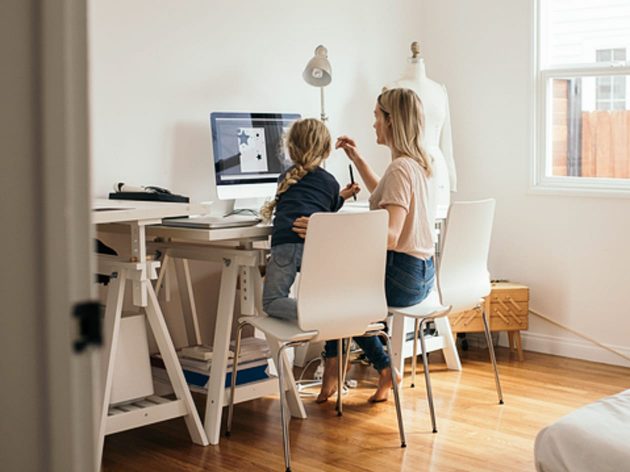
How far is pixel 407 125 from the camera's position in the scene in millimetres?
3566

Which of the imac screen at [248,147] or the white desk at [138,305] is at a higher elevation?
the imac screen at [248,147]

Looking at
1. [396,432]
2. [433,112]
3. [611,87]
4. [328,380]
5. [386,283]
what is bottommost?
[396,432]

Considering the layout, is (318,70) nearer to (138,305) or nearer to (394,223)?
(394,223)

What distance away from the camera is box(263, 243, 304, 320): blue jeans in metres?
3.26

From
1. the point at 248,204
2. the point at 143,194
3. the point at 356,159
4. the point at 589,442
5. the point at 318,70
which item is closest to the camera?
the point at 589,442

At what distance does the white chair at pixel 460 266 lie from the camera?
11.3 ft

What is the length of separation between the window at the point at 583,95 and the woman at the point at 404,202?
4.55ft

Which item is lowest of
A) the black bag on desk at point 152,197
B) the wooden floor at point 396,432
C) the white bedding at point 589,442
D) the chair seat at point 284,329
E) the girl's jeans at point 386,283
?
the wooden floor at point 396,432

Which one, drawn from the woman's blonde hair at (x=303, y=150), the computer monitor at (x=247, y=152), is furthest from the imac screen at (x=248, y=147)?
the woman's blonde hair at (x=303, y=150)

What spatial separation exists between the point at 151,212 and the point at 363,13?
92.6 inches

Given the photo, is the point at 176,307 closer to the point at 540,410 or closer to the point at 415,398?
the point at 415,398

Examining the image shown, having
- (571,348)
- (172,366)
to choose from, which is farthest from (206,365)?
(571,348)

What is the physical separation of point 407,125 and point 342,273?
32.0 inches

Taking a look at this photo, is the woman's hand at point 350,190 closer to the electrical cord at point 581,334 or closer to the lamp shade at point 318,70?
the lamp shade at point 318,70
